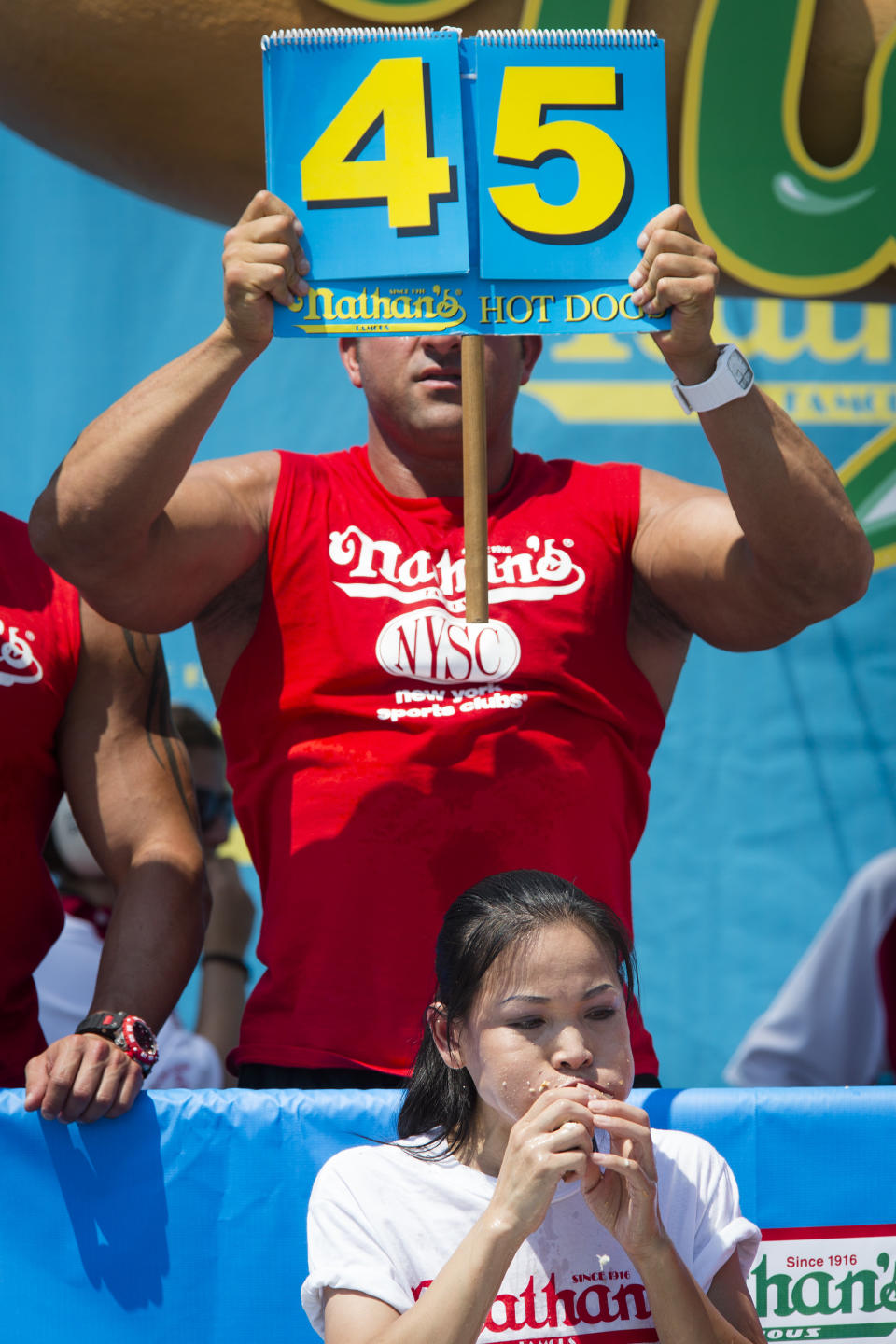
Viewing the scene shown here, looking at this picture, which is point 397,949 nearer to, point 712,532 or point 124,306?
point 712,532

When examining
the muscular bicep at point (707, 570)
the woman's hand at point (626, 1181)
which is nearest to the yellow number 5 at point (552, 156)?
the muscular bicep at point (707, 570)

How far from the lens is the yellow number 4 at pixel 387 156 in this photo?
1.98 metres

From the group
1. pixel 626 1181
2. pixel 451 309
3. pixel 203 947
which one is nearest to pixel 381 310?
pixel 451 309

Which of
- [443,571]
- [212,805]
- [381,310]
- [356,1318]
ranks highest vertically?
[212,805]

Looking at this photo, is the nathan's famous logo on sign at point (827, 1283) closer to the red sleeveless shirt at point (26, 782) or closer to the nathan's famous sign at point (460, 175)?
the red sleeveless shirt at point (26, 782)

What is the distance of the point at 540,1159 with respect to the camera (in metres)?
1.52

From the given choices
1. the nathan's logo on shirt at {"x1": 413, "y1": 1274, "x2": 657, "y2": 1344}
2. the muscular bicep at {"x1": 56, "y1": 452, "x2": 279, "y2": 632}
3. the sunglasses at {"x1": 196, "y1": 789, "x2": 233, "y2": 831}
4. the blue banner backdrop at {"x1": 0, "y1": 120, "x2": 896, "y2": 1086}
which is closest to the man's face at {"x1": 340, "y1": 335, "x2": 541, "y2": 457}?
the muscular bicep at {"x1": 56, "y1": 452, "x2": 279, "y2": 632}

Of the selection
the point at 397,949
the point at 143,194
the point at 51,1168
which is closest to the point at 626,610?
the point at 397,949

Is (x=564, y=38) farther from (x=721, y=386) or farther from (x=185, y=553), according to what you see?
(x=185, y=553)

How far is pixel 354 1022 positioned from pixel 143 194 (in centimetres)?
185

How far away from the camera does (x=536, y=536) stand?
88.0 inches

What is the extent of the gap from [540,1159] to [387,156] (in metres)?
1.22

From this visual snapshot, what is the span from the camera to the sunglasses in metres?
3.66

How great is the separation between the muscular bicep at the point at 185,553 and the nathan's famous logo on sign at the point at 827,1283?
1.10 meters
